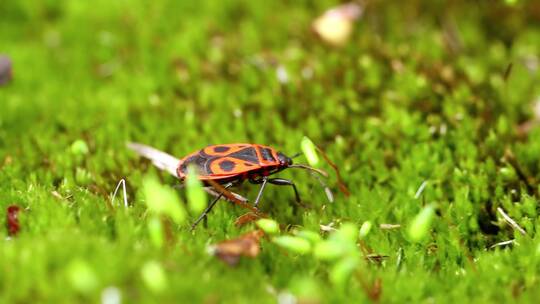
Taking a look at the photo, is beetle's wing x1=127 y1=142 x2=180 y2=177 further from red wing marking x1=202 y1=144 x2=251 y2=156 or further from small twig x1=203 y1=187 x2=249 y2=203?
red wing marking x1=202 y1=144 x2=251 y2=156

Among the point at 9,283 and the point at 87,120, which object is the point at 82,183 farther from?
the point at 9,283

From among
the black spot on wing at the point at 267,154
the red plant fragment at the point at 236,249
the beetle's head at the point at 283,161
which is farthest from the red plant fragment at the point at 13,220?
the beetle's head at the point at 283,161

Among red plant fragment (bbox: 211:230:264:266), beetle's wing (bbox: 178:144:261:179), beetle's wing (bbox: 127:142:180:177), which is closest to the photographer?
red plant fragment (bbox: 211:230:264:266)

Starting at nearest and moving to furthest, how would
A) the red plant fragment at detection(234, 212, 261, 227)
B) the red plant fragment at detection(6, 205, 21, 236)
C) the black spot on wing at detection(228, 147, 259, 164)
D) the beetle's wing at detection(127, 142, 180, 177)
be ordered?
the red plant fragment at detection(6, 205, 21, 236)
the red plant fragment at detection(234, 212, 261, 227)
the black spot on wing at detection(228, 147, 259, 164)
the beetle's wing at detection(127, 142, 180, 177)

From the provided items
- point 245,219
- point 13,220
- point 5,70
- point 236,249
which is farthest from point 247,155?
point 5,70

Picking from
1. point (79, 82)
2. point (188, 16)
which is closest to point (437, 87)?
point (188, 16)

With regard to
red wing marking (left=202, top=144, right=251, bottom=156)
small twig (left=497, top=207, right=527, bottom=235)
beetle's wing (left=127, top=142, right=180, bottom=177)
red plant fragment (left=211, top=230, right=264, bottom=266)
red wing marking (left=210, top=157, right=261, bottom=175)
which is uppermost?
red wing marking (left=202, top=144, right=251, bottom=156)

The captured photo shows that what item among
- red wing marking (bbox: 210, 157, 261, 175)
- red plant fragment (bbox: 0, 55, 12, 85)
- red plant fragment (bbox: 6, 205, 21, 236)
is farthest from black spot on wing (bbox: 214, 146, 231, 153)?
red plant fragment (bbox: 0, 55, 12, 85)
